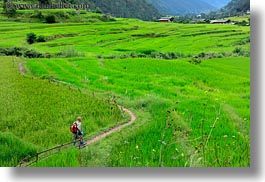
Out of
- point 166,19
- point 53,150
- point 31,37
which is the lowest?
point 53,150

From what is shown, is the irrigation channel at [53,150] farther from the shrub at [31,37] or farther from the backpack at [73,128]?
the shrub at [31,37]

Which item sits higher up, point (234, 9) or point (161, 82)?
point (234, 9)

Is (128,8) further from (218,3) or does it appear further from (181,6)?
(218,3)

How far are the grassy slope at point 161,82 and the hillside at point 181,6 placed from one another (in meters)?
0.33

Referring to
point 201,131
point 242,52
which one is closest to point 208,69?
point 242,52

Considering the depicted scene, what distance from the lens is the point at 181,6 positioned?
697 cm

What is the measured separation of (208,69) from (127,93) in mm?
1130

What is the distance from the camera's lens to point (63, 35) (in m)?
6.15

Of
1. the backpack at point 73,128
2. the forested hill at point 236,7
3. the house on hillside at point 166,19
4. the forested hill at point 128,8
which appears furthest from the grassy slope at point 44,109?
the forested hill at point 236,7

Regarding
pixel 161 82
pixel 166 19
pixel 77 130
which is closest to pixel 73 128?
pixel 77 130

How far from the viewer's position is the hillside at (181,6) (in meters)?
6.70

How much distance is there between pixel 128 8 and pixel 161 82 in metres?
1.29

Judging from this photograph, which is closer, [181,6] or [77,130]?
[77,130]

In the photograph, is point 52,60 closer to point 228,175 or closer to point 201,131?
point 201,131
